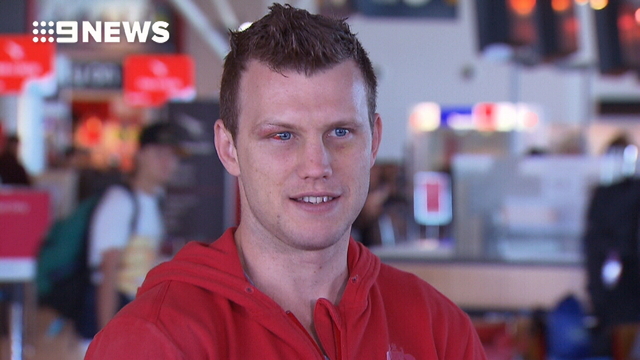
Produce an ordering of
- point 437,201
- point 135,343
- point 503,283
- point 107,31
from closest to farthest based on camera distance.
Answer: point 135,343 → point 107,31 → point 503,283 → point 437,201

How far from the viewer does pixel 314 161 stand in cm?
138

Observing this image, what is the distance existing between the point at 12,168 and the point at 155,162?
4.28 meters

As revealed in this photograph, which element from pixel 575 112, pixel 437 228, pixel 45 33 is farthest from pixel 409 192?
pixel 45 33

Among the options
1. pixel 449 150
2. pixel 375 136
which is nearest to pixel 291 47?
pixel 375 136

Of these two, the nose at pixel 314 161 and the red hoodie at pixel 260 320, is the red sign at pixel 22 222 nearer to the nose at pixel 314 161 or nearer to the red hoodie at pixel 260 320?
the red hoodie at pixel 260 320

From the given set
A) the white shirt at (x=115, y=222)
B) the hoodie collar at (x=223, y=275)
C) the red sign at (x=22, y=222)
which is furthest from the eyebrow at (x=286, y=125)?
the red sign at (x=22, y=222)

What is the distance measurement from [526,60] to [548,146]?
670cm

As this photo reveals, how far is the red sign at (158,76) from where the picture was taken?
433 inches

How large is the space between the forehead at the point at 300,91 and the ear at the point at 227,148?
0.41 feet

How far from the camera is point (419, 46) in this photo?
1409 cm

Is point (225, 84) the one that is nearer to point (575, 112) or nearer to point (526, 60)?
point (526, 60)

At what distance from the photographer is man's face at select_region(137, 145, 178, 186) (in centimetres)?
408

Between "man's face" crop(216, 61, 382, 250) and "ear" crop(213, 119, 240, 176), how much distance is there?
0.07m

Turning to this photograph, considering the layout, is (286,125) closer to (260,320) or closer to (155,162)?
(260,320)
